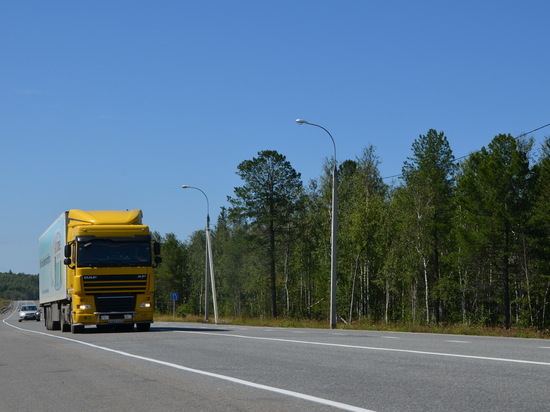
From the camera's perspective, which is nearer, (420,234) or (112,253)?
(112,253)

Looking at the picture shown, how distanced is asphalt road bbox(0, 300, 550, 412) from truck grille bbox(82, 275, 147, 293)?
29.8ft

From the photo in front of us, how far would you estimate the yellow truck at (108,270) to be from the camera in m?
23.7

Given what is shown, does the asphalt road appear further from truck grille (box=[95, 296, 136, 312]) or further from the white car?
the white car

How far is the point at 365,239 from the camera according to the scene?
59.7 meters

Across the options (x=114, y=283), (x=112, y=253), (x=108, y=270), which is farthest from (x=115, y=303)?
(x=112, y=253)

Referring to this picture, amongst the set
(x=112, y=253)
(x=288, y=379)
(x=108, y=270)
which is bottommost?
(x=288, y=379)

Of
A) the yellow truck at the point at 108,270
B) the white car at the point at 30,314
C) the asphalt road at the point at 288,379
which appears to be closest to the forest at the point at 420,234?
the white car at the point at 30,314

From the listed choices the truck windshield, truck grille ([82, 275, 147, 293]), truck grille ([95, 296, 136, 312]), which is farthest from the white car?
the truck windshield

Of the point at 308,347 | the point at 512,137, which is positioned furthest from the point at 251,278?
the point at 308,347

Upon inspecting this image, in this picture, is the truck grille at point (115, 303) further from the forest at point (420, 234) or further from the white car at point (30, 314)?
the white car at point (30, 314)

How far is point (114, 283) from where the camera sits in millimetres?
23922

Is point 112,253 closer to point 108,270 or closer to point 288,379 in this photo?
point 108,270

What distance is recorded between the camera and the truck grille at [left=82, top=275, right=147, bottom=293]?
23.7 m

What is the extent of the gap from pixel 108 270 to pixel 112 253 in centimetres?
54
